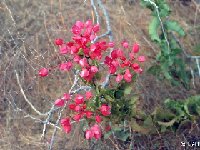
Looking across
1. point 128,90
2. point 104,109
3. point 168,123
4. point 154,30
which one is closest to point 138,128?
point 168,123

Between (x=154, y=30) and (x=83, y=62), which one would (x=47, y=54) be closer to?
(x=154, y=30)

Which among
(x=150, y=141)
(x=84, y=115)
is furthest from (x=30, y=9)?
(x=84, y=115)

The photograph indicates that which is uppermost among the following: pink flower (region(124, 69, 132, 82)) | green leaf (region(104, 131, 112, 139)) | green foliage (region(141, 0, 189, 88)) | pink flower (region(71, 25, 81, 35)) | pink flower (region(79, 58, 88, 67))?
pink flower (region(71, 25, 81, 35))

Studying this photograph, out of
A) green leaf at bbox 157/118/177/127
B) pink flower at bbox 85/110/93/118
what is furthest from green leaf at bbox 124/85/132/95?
green leaf at bbox 157/118/177/127

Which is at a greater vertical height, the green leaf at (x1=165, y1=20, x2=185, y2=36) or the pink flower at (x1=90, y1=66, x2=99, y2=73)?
the pink flower at (x1=90, y1=66, x2=99, y2=73)

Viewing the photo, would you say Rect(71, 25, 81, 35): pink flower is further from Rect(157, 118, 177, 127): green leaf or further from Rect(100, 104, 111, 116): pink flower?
Rect(157, 118, 177, 127): green leaf

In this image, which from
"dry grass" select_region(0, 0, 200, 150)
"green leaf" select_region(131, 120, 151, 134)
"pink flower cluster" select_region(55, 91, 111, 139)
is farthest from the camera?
"dry grass" select_region(0, 0, 200, 150)

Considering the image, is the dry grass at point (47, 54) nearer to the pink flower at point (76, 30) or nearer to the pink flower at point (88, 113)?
the pink flower at point (88, 113)

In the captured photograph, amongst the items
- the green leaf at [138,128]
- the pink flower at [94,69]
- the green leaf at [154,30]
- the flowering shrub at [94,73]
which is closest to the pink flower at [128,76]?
the flowering shrub at [94,73]

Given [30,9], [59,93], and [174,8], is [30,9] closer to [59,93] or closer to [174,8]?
[59,93]
